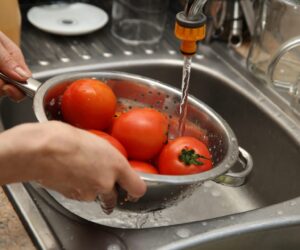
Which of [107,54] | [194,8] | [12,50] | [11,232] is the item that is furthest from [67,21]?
[11,232]

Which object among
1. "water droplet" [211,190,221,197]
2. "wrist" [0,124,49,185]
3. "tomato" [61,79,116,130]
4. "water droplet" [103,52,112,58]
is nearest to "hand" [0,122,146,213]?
"wrist" [0,124,49,185]

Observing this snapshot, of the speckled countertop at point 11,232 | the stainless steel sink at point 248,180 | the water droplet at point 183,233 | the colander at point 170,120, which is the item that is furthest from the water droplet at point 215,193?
the speckled countertop at point 11,232

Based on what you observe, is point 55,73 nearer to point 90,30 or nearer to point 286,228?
point 90,30

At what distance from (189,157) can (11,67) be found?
0.27 metres

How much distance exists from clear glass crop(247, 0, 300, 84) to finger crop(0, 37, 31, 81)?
40 centimetres

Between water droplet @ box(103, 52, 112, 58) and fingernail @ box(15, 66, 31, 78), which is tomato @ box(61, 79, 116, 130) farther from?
water droplet @ box(103, 52, 112, 58)

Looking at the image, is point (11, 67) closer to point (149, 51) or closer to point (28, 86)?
point (28, 86)

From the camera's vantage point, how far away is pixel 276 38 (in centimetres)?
95

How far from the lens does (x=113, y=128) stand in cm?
74

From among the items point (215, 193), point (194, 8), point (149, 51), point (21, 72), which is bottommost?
point (215, 193)

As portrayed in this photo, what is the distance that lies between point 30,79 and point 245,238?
→ 35 centimetres

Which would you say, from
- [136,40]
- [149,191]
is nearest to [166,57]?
[136,40]

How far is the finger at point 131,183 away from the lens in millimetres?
533

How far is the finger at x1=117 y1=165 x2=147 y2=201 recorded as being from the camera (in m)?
0.53
